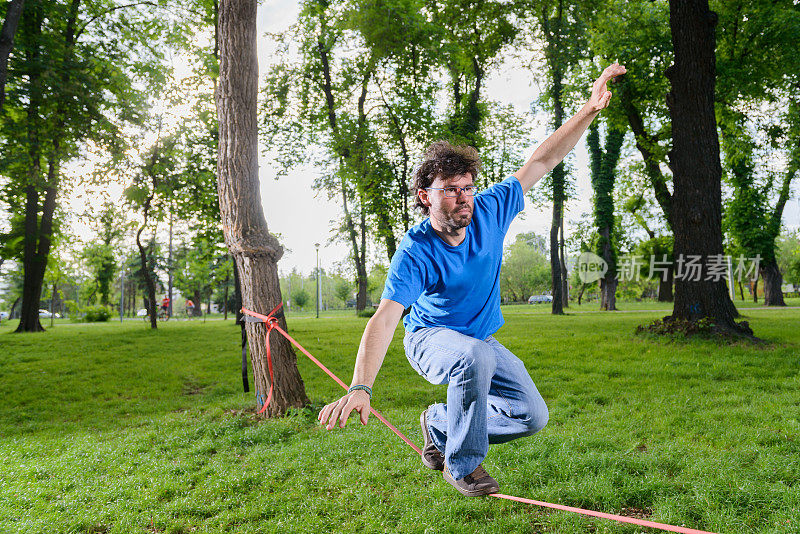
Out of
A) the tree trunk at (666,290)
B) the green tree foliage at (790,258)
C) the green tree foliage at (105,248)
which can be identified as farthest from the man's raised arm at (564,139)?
the green tree foliage at (790,258)

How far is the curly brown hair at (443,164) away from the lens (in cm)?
320

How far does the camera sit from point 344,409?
242 cm

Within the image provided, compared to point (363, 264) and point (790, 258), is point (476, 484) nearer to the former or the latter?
point (363, 264)

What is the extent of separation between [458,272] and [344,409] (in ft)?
4.02

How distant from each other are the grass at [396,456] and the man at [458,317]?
4.79 ft

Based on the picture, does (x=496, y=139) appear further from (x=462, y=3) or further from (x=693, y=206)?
(x=693, y=206)

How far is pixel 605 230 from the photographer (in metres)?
30.8

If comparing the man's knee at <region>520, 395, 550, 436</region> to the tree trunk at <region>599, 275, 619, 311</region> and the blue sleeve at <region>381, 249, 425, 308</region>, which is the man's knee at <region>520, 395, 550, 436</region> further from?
the tree trunk at <region>599, 275, 619, 311</region>

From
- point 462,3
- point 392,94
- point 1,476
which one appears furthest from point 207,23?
point 1,476

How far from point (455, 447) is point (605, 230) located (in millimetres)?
30572

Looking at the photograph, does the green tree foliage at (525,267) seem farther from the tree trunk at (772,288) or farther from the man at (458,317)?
the man at (458,317)

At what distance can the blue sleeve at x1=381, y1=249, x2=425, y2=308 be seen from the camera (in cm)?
291

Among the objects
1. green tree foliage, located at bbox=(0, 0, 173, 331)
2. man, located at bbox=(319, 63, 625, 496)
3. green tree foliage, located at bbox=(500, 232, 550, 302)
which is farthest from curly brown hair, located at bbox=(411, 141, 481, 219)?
green tree foliage, located at bbox=(500, 232, 550, 302)

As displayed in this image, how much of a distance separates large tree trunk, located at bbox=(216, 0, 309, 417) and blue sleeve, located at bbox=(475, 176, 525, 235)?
189 inches
